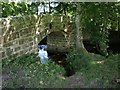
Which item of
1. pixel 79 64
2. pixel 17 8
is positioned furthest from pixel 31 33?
pixel 79 64

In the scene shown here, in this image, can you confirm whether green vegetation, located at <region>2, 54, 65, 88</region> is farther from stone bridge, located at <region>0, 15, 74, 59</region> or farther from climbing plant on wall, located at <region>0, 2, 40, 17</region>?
climbing plant on wall, located at <region>0, 2, 40, 17</region>

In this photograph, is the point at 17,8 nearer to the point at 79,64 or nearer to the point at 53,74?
the point at 79,64

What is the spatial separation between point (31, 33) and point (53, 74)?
2071mm

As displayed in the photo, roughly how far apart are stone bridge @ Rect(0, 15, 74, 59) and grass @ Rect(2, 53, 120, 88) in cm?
31

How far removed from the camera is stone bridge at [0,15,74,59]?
5434 mm

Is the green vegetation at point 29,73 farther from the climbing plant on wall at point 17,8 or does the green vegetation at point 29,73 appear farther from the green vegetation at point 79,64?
the climbing plant on wall at point 17,8

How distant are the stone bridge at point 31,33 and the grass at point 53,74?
313mm

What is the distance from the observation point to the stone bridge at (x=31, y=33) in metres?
5.43

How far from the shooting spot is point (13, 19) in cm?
573

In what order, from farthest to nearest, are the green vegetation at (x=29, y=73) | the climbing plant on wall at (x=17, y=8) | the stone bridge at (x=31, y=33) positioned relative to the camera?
the climbing plant on wall at (x=17, y=8), the stone bridge at (x=31, y=33), the green vegetation at (x=29, y=73)

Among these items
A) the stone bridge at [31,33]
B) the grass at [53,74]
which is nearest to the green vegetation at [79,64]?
A: the grass at [53,74]

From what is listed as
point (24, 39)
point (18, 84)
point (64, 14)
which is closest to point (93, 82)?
point (18, 84)

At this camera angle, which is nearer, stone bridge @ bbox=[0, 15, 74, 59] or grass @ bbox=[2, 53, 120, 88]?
grass @ bbox=[2, 53, 120, 88]

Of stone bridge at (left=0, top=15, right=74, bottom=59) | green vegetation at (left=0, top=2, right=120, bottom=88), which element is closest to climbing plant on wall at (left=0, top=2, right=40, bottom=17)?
green vegetation at (left=0, top=2, right=120, bottom=88)
